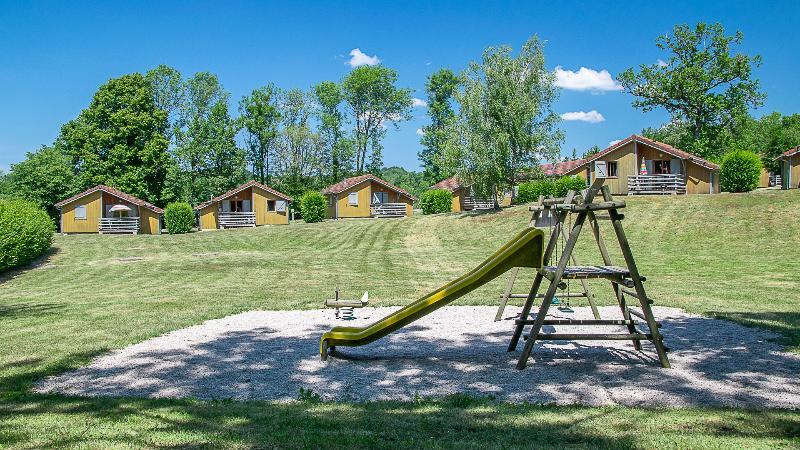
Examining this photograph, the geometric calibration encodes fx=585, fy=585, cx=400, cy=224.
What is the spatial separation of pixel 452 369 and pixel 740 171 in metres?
38.1

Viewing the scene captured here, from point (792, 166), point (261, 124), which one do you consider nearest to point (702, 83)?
point (792, 166)

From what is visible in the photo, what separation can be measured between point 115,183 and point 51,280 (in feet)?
114

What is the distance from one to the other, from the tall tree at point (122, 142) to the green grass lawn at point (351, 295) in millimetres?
17120

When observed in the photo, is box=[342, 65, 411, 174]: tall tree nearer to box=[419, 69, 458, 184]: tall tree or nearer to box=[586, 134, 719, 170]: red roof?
box=[419, 69, 458, 184]: tall tree

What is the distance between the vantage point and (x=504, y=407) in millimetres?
5398

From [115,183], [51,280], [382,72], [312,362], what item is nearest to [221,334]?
[312,362]

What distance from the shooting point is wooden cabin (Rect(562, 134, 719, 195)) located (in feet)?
136

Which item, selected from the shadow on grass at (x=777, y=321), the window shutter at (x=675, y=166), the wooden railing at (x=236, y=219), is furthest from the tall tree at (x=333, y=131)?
the shadow on grass at (x=777, y=321)

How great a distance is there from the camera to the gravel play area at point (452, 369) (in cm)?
600

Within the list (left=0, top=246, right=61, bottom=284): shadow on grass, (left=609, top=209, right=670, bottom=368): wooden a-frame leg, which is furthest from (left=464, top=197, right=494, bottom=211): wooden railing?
(left=609, top=209, right=670, bottom=368): wooden a-frame leg

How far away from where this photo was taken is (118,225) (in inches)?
1842

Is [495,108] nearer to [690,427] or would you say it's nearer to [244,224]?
[244,224]

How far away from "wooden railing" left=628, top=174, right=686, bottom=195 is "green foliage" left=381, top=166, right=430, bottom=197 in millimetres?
36849

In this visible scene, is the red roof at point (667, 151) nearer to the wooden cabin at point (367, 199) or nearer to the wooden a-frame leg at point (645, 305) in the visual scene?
the wooden cabin at point (367, 199)
